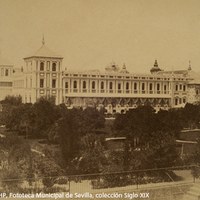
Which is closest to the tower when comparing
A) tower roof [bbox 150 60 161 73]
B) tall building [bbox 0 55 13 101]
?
tall building [bbox 0 55 13 101]

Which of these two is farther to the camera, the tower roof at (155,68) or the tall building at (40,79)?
the tower roof at (155,68)

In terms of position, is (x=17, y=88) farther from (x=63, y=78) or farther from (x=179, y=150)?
(x=179, y=150)

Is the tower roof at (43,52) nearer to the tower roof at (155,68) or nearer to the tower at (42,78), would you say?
the tower at (42,78)

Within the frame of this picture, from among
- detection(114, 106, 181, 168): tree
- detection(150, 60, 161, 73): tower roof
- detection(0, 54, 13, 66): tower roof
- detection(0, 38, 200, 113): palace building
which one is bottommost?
detection(114, 106, 181, 168): tree

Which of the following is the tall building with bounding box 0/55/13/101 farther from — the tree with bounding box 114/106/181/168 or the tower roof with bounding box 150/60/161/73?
the tower roof with bounding box 150/60/161/73

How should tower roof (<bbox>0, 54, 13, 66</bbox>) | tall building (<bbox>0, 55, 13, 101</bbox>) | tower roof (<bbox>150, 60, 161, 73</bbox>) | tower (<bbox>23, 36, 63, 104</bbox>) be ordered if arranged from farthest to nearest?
1. tower roof (<bbox>150, 60, 161, 73</bbox>)
2. tower (<bbox>23, 36, 63, 104</bbox>)
3. tall building (<bbox>0, 55, 13, 101</bbox>)
4. tower roof (<bbox>0, 54, 13, 66</bbox>)

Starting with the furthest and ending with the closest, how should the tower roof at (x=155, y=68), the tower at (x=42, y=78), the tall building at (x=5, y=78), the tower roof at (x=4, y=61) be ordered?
the tower roof at (x=155, y=68), the tower at (x=42, y=78), the tall building at (x=5, y=78), the tower roof at (x=4, y=61)

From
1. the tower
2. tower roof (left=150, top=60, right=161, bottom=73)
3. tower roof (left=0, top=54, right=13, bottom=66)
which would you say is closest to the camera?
tower roof (left=0, top=54, right=13, bottom=66)

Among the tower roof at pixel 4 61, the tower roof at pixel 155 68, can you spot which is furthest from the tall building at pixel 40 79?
the tower roof at pixel 155 68

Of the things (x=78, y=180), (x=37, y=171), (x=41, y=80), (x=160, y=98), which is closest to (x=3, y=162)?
(x=37, y=171)
